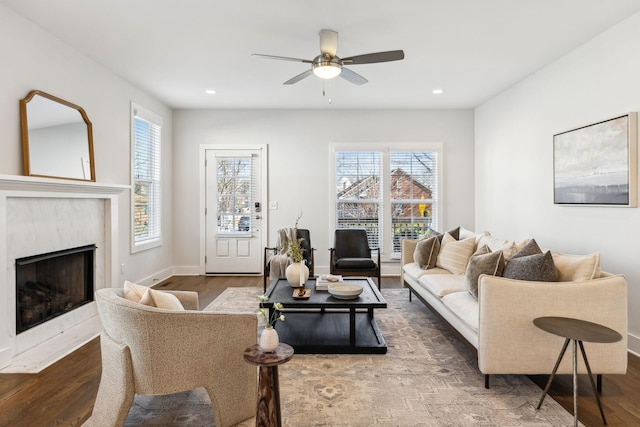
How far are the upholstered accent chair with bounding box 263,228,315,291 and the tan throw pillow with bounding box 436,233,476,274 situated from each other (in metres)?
1.62

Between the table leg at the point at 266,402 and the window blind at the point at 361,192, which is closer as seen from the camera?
the table leg at the point at 266,402

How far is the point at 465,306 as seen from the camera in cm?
266

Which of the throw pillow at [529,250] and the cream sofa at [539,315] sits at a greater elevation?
the throw pillow at [529,250]

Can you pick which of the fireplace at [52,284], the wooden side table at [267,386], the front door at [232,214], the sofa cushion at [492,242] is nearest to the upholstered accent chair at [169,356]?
the wooden side table at [267,386]

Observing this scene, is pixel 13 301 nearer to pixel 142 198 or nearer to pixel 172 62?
pixel 142 198

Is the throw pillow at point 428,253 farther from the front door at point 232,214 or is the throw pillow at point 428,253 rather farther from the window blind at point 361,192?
the front door at point 232,214

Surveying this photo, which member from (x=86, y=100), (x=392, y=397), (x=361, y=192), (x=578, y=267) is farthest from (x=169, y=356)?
(x=361, y=192)

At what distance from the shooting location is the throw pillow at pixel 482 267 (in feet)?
8.73

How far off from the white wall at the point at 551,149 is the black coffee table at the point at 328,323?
6.86 feet

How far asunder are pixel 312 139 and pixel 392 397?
433 centimetres

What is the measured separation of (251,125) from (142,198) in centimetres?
204

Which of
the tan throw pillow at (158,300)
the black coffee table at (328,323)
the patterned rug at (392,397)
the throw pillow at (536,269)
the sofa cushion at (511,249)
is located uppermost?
the sofa cushion at (511,249)

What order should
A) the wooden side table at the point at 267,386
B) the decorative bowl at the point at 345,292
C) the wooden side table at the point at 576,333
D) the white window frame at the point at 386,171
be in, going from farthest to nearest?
the white window frame at the point at 386,171 → the decorative bowl at the point at 345,292 → the wooden side table at the point at 576,333 → the wooden side table at the point at 267,386

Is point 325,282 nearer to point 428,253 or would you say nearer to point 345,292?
point 345,292
